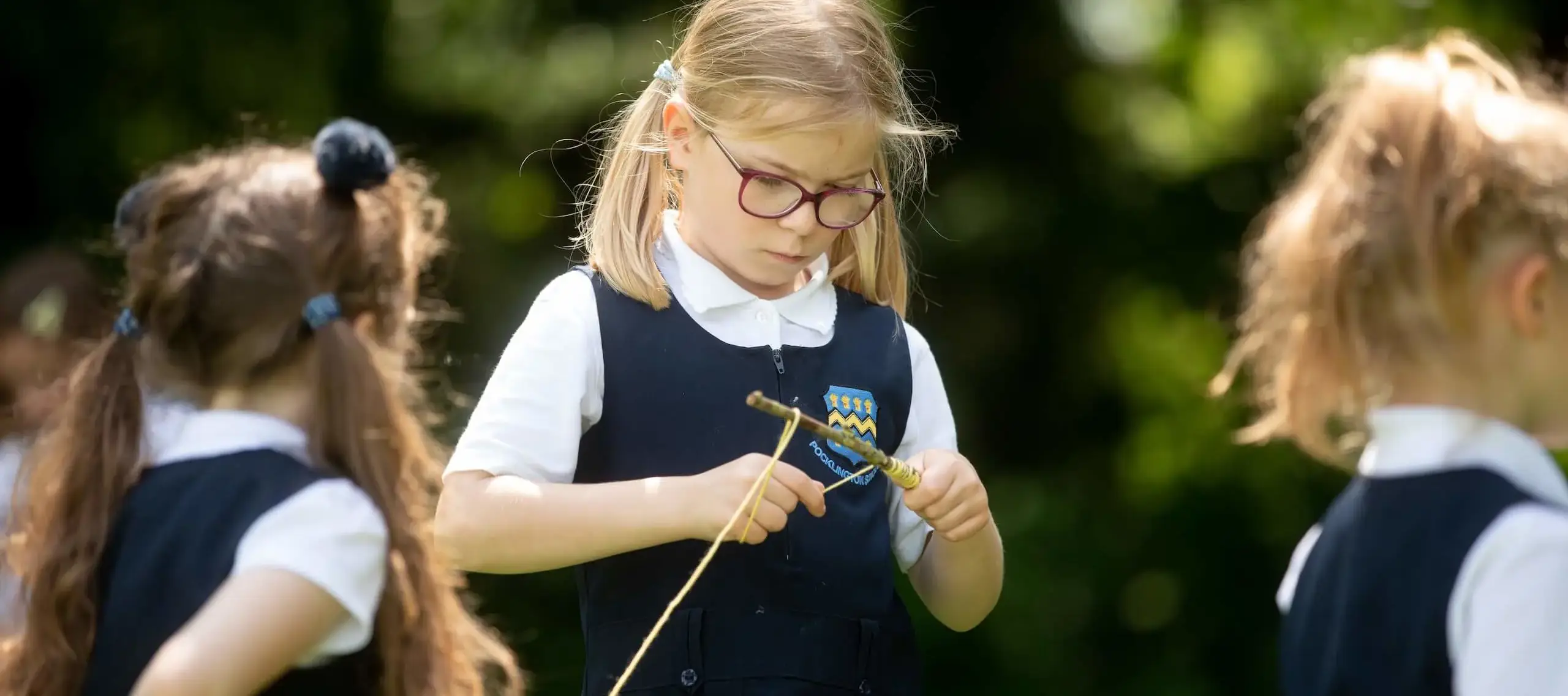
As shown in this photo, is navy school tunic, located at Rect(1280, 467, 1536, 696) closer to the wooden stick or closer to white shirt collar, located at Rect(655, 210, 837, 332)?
the wooden stick

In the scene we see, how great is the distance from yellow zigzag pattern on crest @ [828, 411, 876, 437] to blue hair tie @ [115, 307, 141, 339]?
0.68 meters

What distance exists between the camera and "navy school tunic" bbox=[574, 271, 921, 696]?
1.68 metres

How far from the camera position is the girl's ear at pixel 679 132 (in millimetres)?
1818

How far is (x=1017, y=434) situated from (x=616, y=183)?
7.49 ft

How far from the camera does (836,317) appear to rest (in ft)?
6.08

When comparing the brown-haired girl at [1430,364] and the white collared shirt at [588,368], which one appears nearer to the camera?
the brown-haired girl at [1430,364]

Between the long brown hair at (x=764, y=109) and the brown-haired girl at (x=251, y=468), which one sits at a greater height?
the long brown hair at (x=764, y=109)

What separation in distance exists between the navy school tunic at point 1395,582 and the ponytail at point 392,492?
78 centimetres

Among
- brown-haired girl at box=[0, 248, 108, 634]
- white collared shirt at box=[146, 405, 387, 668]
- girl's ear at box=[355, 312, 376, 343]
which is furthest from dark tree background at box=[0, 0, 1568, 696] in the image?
white collared shirt at box=[146, 405, 387, 668]

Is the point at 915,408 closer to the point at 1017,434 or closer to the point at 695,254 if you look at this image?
the point at 695,254

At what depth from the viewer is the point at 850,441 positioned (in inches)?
60.1

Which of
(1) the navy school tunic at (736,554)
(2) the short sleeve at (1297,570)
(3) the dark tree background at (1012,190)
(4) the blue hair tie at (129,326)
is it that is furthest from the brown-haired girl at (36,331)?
(2) the short sleeve at (1297,570)

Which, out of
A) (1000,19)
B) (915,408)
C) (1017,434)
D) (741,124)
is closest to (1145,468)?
(1017,434)

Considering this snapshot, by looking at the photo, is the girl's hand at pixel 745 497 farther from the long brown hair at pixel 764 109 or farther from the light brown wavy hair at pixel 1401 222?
the light brown wavy hair at pixel 1401 222
